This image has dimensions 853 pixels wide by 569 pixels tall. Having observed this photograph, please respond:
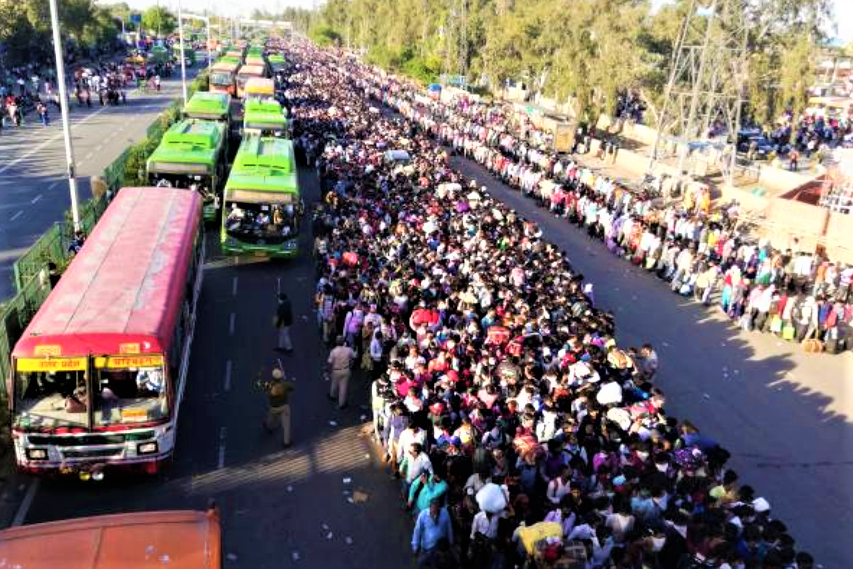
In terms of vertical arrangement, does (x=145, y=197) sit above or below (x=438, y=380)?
above

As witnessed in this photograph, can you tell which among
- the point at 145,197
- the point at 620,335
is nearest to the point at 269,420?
the point at 145,197

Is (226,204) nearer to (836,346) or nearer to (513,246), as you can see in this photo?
(513,246)

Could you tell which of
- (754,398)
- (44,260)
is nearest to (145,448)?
(44,260)

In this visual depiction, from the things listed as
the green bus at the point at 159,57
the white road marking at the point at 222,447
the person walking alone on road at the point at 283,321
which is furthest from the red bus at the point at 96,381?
the green bus at the point at 159,57

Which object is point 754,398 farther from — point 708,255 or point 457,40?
point 457,40

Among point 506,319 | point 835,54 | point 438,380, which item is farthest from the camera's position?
point 835,54

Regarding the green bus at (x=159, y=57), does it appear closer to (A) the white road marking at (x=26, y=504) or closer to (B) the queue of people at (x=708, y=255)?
(B) the queue of people at (x=708, y=255)
